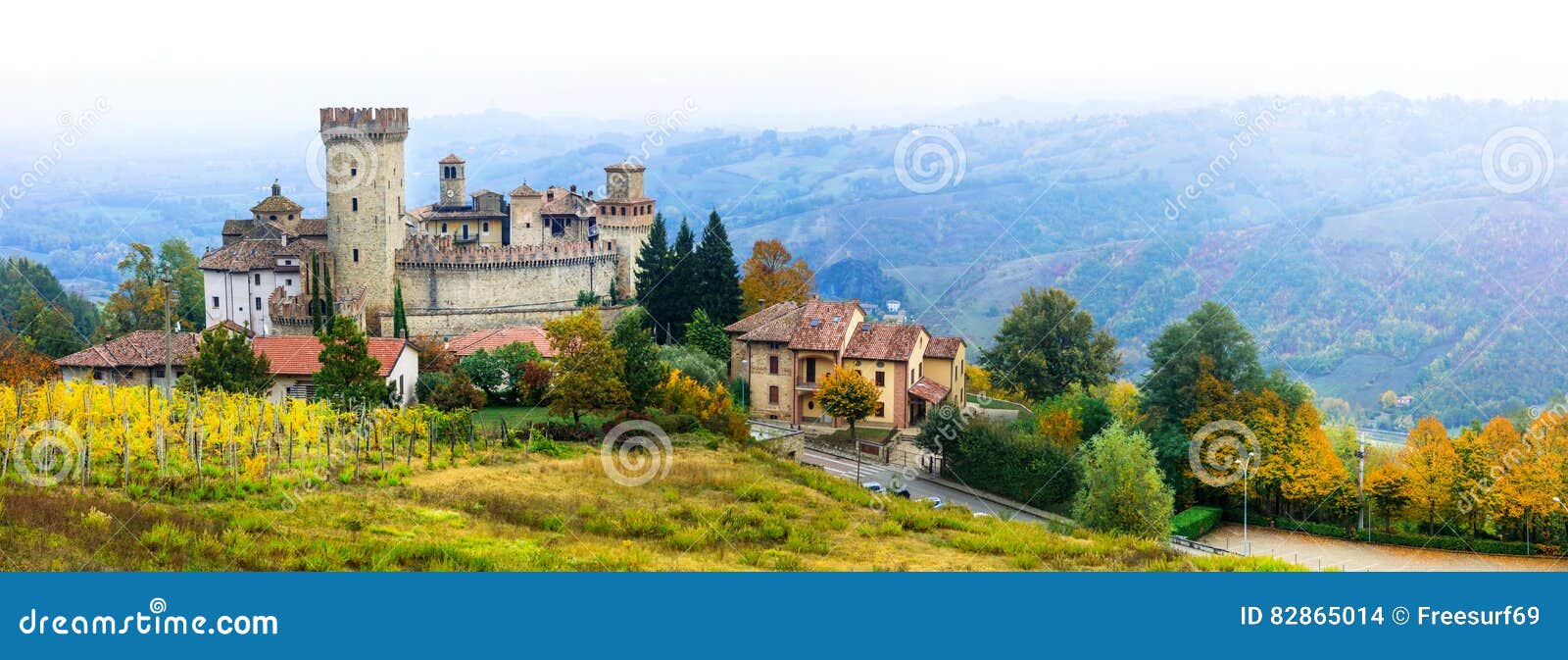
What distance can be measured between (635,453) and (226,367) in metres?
11.0

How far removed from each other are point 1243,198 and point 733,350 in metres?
135

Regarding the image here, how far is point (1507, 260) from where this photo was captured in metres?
124

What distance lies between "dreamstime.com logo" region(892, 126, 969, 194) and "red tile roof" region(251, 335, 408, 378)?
12164cm

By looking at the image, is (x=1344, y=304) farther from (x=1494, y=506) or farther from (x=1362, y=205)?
(x=1494, y=506)

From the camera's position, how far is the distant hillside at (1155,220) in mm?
106188

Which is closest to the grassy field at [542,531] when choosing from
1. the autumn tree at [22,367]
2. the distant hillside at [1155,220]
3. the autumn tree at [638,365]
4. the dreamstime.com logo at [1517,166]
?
the autumn tree at [638,365]

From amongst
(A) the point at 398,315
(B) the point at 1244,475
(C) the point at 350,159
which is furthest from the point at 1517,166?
(C) the point at 350,159

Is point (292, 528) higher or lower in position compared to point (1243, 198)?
lower

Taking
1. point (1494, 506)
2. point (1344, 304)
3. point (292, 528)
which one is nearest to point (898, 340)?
point (1494, 506)

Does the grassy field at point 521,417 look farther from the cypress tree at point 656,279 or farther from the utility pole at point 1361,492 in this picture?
the utility pole at point 1361,492

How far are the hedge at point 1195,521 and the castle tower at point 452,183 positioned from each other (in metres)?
37.1

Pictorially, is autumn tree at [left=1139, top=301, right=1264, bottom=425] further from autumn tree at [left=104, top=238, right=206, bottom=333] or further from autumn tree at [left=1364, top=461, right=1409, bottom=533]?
autumn tree at [left=104, top=238, right=206, bottom=333]

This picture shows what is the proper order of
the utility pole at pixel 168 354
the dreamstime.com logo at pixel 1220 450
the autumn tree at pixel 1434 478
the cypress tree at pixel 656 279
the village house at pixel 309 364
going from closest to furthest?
the utility pole at pixel 168 354 < the autumn tree at pixel 1434 478 < the dreamstime.com logo at pixel 1220 450 < the village house at pixel 309 364 < the cypress tree at pixel 656 279

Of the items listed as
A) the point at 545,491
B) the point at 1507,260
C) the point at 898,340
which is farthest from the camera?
the point at 1507,260
